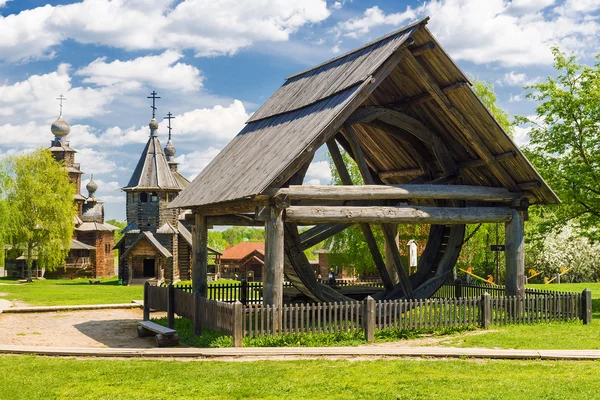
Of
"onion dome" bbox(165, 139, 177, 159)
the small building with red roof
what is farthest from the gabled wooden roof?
"onion dome" bbox(165, 139, 177, 159)

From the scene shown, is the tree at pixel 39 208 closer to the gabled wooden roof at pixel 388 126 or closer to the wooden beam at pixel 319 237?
the gabled wooden roof at pixel 388 126

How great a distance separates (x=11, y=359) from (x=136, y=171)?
45.7 meters

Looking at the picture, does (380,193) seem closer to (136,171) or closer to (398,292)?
(398,292)

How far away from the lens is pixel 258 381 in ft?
35.4

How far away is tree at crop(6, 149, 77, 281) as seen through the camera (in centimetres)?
5525

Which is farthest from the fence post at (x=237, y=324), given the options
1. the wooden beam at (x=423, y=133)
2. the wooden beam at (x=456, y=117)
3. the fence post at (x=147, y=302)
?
the wooden beam at (x=456, y=117)

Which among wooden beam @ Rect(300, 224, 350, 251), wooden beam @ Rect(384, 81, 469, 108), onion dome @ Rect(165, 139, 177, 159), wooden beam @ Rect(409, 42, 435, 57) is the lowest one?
wooden beam @ Rect(300, 224, 350, 251)

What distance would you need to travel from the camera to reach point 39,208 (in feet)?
182

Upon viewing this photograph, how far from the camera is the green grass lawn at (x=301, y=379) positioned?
10016 mm

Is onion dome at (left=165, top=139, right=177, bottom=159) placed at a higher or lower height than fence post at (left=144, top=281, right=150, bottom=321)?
higher

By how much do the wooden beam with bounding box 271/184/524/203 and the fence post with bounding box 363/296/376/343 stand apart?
2696mm

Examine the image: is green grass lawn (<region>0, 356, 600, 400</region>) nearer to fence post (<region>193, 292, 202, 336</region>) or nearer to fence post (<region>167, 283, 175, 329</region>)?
fence post (<region>193, 292, 202, 336</region>)

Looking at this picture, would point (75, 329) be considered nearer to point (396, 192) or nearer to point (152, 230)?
point (396, 192)

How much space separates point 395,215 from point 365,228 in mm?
1710
